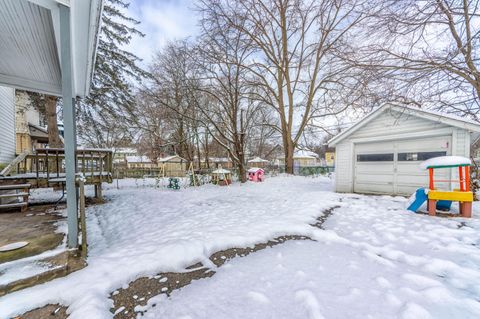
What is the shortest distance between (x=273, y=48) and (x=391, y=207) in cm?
1166

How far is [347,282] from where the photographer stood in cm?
205

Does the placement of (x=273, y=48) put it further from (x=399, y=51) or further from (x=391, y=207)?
(x=391, y=207)

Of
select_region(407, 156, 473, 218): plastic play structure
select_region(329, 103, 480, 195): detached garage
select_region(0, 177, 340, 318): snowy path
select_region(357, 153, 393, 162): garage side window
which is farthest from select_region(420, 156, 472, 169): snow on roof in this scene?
select_region(357, 153, 393, 162): garage side window

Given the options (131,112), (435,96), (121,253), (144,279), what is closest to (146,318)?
(144,279)

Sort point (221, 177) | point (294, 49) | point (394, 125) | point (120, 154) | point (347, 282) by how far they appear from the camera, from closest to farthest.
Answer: point (347, 282)
point (394, 125)
point (221, 177)
point (294, 49)
point (120, 154)

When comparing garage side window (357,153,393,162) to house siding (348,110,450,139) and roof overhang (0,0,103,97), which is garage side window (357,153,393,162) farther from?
roof overhang (0,0,103,97)

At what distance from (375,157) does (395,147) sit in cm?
70

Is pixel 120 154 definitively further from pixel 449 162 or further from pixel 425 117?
pixel 449 162

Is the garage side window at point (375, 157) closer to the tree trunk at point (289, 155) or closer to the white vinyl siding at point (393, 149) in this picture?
the white vinyl siding at point (393, 149)

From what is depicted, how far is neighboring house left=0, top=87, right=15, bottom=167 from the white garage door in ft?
40.6

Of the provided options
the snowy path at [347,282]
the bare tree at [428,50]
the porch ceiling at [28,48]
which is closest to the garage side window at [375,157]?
the bare tree at [428,50]

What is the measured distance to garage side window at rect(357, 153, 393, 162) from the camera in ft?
23.4

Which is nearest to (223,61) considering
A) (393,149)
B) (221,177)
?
(221,177)

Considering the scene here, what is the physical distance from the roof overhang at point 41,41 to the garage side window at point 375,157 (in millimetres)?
8697
